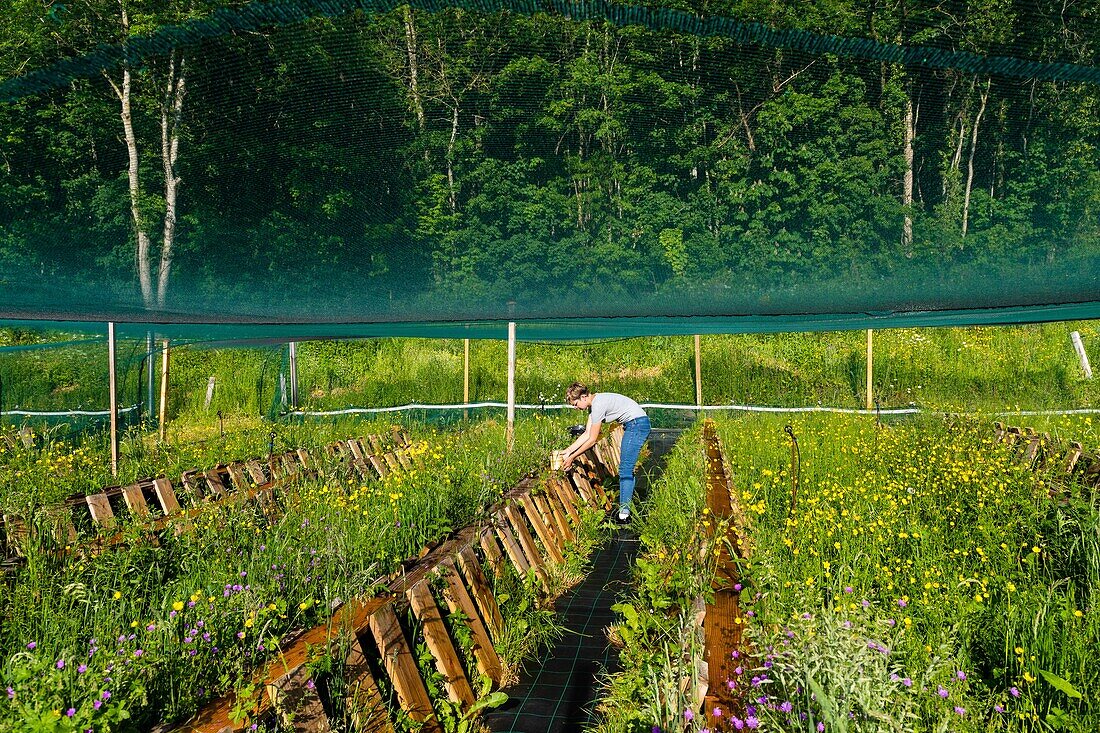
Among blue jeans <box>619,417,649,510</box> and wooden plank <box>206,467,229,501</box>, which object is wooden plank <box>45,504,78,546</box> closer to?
wooden plank <box>206,467,229,501</box>

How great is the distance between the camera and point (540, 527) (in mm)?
4730

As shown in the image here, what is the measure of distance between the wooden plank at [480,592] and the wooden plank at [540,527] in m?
1.06

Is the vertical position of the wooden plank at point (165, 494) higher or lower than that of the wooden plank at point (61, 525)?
lower

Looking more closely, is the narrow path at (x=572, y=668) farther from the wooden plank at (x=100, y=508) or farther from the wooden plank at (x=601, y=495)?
the wooden plank at (x=100, y=508)

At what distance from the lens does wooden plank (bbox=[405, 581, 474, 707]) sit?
293 centimetres

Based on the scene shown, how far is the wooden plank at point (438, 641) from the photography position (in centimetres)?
293

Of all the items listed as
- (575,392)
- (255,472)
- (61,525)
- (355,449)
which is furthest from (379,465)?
(61,525)

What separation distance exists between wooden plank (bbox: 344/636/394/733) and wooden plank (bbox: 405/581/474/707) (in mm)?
389

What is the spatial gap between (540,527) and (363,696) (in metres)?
2.32

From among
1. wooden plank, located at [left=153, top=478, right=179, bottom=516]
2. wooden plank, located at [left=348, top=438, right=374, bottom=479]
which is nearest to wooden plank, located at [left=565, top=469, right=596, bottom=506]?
wooden plank, located at [left=348, top=438, right=374, bottom=479]

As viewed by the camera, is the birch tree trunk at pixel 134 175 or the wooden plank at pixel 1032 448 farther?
the wooden plank at pixel 1032 448

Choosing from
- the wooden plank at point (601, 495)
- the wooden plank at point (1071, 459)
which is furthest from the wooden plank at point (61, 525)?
the wooden plank at point (1071, 459)

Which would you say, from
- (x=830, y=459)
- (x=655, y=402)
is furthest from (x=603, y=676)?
(x=655, y=402)

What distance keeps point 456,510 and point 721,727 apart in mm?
2379
